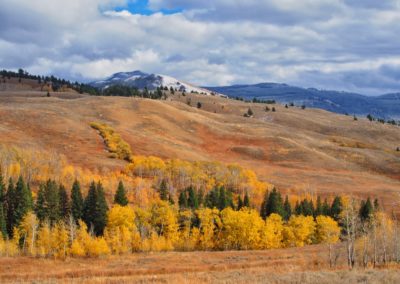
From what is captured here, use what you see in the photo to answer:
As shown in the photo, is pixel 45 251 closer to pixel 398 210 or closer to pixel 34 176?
pixel 34 176

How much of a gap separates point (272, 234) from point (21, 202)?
54.6 meters

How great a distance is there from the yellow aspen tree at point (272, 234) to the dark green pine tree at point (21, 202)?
5138cm

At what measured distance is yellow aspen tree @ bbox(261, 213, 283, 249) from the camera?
108625 millimetres

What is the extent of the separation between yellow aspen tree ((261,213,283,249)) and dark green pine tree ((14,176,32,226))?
169ft

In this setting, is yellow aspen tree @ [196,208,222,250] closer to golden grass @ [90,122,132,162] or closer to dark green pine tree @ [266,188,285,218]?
dark green pine tree @ [266,188,285,218]

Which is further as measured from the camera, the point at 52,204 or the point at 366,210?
the point at 366,210

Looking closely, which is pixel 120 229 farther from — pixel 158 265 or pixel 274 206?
pixel 274 206

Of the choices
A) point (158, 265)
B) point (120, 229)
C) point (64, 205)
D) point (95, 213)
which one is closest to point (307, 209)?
point (120, 229)

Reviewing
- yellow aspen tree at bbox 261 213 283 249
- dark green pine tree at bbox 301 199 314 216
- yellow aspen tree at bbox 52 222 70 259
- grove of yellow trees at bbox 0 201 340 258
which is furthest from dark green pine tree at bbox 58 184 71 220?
dark green pine tree at bbox 301 199 314 216

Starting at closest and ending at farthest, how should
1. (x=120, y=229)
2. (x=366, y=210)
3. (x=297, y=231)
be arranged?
(x=120, y=229) → (x=297, y=231) → (x=366, y=210)

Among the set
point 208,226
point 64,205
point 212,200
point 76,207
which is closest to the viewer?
point 76,207

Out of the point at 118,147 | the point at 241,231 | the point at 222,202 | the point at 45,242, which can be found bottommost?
the point at 241,231

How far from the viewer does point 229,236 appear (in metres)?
107

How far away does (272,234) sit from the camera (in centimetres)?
10888
